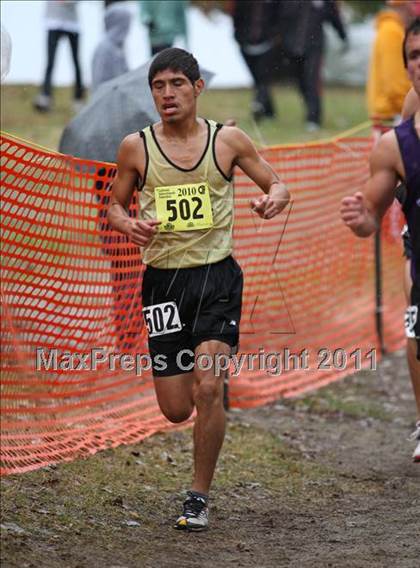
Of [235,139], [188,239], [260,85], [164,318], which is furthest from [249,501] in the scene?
[260,85]

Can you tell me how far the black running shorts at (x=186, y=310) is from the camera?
6.51m

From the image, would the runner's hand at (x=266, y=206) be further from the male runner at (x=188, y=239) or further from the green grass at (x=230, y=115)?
the green grass at (x=230, y=115)

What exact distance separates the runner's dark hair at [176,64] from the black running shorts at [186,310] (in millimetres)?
905

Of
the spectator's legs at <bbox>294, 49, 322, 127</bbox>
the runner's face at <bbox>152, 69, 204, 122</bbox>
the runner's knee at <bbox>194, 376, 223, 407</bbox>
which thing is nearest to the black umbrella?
the runner's face at <bbox>152, 69, 204, 122</bbox>

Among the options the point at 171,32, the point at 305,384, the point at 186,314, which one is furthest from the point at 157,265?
the point at 171,32

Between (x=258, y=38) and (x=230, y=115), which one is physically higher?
(x=258, y=38)

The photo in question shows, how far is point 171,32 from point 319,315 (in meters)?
2.74

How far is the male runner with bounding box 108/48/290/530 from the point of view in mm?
6469

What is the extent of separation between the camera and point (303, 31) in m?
12.1

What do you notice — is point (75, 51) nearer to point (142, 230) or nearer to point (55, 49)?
point (55, 49)

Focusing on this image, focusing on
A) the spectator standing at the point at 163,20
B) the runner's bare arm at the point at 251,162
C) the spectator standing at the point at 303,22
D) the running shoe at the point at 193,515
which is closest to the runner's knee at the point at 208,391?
the running shoe at the point at 193,515

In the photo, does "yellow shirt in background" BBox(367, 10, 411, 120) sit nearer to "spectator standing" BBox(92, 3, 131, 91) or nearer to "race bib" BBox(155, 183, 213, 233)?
"spectator standing" BBox(92, 3, 131, 91)

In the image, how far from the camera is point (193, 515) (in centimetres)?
650

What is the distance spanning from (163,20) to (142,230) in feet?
19.6
